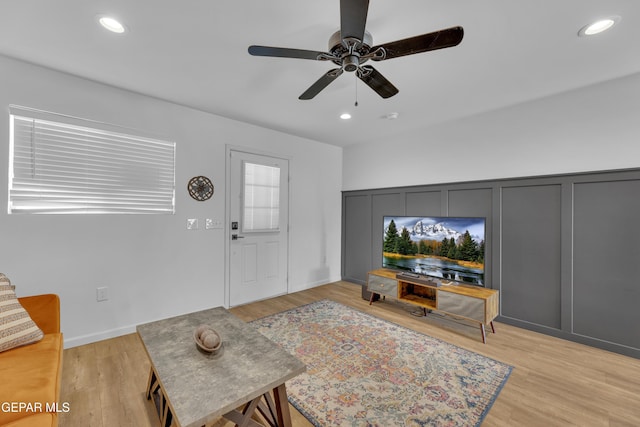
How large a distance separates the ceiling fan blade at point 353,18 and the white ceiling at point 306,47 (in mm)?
360

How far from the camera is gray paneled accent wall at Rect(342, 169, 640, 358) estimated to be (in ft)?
8.07

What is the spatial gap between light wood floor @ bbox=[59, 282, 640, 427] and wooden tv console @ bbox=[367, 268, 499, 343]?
229 millimetres

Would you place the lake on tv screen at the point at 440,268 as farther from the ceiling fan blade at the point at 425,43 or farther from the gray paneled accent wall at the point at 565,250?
the ceiling fan blade at the point at 425,43

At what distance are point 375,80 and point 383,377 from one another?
89.3 inches

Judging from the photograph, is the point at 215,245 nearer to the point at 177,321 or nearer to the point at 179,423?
the point at 177,321

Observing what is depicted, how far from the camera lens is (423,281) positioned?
3.24 m

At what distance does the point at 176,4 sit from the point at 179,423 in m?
2.20

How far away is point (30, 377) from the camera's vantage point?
51.0 inches

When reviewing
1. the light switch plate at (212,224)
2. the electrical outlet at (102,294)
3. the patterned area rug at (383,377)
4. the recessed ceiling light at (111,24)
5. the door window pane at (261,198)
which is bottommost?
the patterned area rug at (383,377)

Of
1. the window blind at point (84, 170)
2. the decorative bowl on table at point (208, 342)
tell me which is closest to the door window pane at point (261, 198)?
the window blind at point (84, 170)

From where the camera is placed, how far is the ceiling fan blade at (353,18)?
4.03ft

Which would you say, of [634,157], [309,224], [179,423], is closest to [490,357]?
[634,157]

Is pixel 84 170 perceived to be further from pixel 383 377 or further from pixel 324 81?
pixel 383 377

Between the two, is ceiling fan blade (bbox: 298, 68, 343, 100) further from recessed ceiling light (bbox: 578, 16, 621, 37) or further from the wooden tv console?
the wooden tv console
